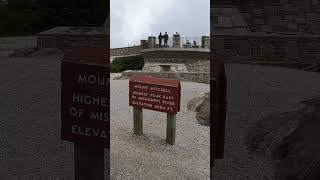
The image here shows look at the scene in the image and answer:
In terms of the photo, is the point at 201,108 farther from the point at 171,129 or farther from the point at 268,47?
the point at 268,47

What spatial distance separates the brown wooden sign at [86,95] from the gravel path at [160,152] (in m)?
0.78

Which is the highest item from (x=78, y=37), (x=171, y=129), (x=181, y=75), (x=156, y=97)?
(x=78, y=37)

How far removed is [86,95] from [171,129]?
3.47 feet

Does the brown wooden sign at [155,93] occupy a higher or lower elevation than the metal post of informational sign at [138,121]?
higher

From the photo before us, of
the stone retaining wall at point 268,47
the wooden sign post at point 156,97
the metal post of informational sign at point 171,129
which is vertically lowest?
the metal post of informational sign at point 171,129

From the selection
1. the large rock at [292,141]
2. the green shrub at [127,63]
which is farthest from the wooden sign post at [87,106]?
the large rock at [292,141]

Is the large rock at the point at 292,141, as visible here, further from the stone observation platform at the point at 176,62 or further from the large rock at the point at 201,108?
the large rock at the point at 201,108

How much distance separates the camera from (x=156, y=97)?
3.54 meters

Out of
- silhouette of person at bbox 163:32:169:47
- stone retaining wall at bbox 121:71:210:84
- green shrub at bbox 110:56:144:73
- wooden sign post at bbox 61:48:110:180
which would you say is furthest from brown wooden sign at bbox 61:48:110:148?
stone retaining wall at bbox 121:71:210:84

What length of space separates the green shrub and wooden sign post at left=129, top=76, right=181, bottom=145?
0.40 ft

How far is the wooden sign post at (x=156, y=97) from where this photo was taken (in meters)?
3.39

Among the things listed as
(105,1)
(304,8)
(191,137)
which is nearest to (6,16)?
(105,1)

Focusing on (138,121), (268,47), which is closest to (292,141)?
(268,47)

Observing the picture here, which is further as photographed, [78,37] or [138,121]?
[138,121]
